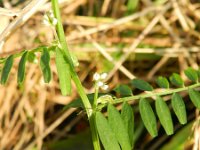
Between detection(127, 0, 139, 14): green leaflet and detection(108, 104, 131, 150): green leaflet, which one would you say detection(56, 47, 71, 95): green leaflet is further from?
detection(127, 0, 139, 14): green leaflet

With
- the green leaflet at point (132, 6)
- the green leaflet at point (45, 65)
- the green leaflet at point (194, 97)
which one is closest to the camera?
the green leaflet at point (45, 65)

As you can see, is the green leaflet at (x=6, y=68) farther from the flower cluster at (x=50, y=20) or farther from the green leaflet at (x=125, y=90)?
the green leaflet at (x=125, y=90)

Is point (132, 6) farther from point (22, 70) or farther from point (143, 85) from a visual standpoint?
point (22, 70)

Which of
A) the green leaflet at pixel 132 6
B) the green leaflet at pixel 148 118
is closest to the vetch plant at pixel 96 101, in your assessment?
the green leaflet at pixel 148 118

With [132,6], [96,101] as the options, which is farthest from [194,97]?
[132,6]

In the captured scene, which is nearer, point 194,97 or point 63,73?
point 63,73
